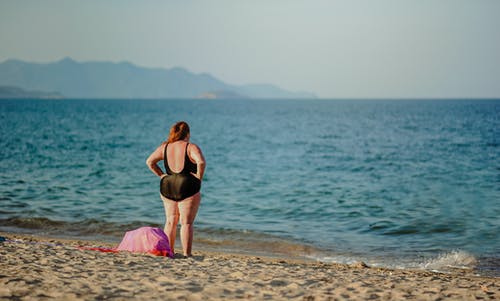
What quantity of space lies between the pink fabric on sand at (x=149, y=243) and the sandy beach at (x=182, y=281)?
9.9 inches

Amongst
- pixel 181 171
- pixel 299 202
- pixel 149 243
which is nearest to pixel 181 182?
pixel 181 171

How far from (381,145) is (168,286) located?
3193 cm

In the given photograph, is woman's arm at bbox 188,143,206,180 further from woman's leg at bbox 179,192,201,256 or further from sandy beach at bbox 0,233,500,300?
sandy beach at bbox 0,233,500,300

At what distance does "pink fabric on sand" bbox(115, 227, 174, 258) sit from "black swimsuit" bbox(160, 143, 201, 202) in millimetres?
846

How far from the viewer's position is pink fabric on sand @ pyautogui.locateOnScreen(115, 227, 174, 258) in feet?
26.2

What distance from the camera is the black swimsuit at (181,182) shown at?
7.53 metres

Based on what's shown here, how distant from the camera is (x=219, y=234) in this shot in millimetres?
12289

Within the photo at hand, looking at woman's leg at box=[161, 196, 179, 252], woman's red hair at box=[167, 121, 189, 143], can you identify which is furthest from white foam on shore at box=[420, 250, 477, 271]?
woman's red hair at box=[167, 121, 189, 143]

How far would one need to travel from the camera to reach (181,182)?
24.7 feet

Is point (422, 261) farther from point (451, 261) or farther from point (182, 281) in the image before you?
point (182, 281)

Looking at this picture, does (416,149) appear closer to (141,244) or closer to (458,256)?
(458,256)

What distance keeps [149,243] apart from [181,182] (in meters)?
1.28

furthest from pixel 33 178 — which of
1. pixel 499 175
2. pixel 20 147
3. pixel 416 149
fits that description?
pixel 416 149

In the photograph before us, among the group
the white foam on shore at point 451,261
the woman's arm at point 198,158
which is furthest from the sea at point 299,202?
the woman's arm at point 198,158
